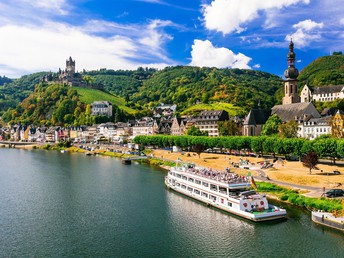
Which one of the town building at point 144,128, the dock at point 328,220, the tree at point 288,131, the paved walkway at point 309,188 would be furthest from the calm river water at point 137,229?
the town building at point 144,128

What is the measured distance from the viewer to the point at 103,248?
35.9 m

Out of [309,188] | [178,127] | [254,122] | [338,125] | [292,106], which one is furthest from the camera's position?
[178,127]

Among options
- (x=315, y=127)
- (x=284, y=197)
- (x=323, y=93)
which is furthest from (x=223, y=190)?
(x=323, y=93)

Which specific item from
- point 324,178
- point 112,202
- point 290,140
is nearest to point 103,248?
point 112,202

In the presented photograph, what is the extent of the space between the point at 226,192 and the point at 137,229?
521 inches

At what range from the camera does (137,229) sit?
41.2 metres

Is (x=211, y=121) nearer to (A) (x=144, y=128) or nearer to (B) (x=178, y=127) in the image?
(B) (x=178, y=127)

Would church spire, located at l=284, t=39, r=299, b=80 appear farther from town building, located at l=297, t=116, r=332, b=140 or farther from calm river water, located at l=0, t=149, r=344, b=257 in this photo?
calm river water, located at l=0, t=149, r=344, b=257

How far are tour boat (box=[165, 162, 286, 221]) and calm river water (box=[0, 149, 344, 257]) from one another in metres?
1.19

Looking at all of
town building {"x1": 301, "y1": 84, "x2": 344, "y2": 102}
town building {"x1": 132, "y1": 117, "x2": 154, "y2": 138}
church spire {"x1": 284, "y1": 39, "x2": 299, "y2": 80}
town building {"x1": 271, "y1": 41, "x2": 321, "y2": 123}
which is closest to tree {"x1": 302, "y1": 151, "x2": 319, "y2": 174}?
town building {"x1": 271, "y1": 41, "x2": 321, "y2": 123}

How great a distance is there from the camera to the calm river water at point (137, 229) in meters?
34.9

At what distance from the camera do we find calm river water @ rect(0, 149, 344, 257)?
115 ft

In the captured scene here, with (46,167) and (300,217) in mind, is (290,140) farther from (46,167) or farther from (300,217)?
(46,167)

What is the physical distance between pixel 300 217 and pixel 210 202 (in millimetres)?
12481
